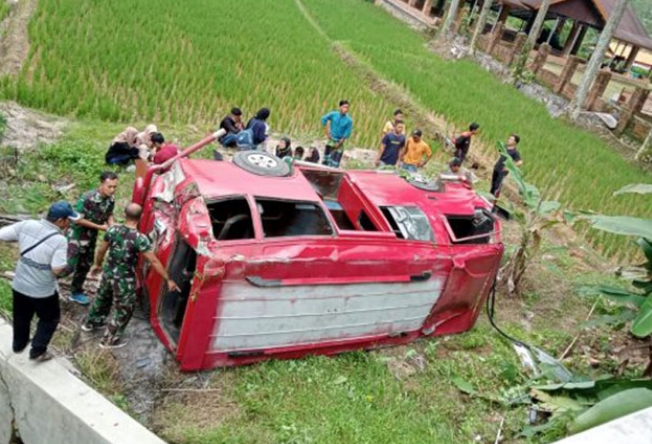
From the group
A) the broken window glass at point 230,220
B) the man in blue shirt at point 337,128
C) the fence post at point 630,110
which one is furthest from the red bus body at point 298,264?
the fence post at point 630,110

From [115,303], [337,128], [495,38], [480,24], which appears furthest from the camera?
[495,38]

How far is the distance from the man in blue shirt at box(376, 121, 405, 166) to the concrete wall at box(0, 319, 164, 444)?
6165 millimetres

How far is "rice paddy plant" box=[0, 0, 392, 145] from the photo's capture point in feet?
34.0

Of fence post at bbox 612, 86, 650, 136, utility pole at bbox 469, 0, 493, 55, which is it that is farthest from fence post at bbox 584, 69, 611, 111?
utility pole at bbox 469, 0, 493, 55

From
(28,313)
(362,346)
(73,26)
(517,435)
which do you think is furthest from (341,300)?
(73,26)

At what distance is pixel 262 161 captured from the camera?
5.62 meters

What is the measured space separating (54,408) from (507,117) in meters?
15.6

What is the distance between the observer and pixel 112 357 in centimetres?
493

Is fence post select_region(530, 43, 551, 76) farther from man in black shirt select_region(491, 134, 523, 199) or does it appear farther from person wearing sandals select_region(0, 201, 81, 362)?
person wearing sandals select_region(0, 201, 81, 362)

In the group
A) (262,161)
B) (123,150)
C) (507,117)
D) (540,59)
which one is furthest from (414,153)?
(540,59)

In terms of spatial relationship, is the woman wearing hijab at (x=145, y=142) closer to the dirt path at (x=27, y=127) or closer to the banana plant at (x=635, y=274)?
the dirt path at (x=27, y=127)

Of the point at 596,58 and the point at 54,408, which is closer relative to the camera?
the point at 54,408

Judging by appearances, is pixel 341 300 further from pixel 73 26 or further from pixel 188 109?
pixel 73 26

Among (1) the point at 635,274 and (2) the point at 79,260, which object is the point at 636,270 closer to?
(1) the point at 635,274
